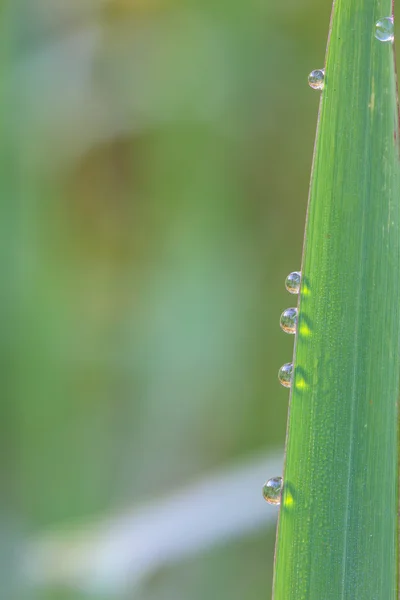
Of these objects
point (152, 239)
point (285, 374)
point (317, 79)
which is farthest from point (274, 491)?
point (152, 239)

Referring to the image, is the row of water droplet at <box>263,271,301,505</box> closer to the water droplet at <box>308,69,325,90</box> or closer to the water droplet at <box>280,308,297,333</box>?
the water droplet at <box>280,308,297,333</box>

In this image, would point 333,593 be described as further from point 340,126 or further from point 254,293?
point 254,293

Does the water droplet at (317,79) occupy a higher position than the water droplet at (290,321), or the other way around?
the water droplet at (317,79)

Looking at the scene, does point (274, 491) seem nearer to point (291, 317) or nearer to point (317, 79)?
point (291, 317)

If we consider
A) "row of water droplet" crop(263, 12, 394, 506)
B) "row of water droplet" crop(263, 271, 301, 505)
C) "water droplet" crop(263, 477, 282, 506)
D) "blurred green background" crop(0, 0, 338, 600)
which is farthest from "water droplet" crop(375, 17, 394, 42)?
"blurred green background" crop(0, 0, 338, 600)

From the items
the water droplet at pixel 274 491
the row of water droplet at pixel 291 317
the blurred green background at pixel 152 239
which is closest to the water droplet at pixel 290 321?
the row of water droplet at pixel 291 317

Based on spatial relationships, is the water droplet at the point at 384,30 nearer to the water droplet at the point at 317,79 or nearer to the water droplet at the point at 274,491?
the water droplet at the point at 317,79

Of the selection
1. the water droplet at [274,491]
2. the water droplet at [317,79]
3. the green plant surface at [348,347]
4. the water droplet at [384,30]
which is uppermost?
the water droplet at [384,30]
